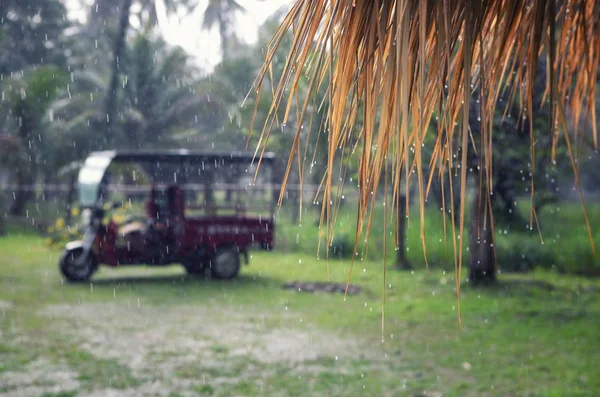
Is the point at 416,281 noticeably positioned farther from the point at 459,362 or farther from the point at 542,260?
the point at 459,362

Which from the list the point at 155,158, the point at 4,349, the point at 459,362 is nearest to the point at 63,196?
the point at 155,158

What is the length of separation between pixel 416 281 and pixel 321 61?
6621 millimetres

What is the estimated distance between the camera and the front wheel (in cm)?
813

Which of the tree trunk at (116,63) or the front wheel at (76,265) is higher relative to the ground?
the tree trunk at (116,63)

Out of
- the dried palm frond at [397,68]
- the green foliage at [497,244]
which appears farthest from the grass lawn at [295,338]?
the dried palm frond at [397,68]

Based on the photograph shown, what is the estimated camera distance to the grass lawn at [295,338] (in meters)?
4.01

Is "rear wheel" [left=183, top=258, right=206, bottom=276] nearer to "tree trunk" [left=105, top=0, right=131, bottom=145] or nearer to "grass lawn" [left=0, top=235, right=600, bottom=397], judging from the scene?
"grass lawn" [left=0, top=235, right=600, bottom=397]

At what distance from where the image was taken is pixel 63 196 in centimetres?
1802

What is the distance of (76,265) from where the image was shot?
8164mm

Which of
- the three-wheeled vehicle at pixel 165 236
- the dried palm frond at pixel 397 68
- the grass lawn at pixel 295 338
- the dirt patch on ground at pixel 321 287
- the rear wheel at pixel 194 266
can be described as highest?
the dried palm frond at pixel 397 68

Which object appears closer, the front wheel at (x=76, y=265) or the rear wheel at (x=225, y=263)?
the front wheel at (x=76, y=265)

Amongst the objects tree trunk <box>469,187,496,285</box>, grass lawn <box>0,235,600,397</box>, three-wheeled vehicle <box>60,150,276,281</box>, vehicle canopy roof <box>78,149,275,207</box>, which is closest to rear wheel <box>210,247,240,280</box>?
three-wheeled vehicle <box>60,150,276,281</box>

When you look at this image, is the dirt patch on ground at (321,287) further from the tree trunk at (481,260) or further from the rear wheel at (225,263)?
the tree trunk at (481,260)

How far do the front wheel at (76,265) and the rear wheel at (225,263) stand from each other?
1301 millimetres
